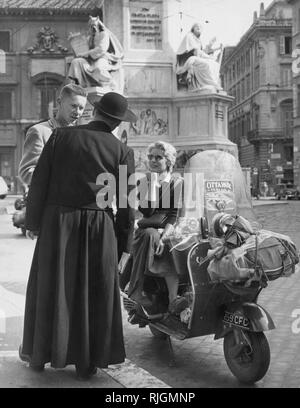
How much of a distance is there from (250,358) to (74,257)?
130 centimetres

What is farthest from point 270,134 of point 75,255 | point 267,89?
point 75,255

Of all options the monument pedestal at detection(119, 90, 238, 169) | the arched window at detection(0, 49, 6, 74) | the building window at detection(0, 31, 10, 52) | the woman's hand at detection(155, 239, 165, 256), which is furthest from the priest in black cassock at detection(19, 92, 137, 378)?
the building window at detection(0, 31, 10, 52)

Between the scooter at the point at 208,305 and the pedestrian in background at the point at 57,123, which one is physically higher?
the pedestrian in background at the point at 57,123

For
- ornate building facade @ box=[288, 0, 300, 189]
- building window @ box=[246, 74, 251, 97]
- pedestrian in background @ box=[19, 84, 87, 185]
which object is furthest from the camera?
building window @ box=[246, 74, 251, 97]

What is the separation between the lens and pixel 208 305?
425cm

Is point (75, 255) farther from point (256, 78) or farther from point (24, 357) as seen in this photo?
point (256, 78)

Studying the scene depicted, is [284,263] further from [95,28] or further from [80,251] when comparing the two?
[95,28]

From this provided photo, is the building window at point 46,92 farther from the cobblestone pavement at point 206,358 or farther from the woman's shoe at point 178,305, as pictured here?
the woman's shoe at point 178,305

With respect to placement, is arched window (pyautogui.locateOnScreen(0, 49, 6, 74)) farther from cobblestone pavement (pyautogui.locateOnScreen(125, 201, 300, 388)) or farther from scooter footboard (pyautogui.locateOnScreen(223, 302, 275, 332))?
scooter footboard (pyautogui.locateOnScreen(223, 302, 275, 332))

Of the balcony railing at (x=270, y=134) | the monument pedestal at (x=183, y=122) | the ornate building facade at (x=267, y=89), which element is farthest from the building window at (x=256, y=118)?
the monument pedestal at (x=183, y=122)

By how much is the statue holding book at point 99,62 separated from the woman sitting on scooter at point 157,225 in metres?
9.72

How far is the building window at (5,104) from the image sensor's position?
43.6 metres

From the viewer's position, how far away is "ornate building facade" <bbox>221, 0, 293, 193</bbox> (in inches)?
2098
